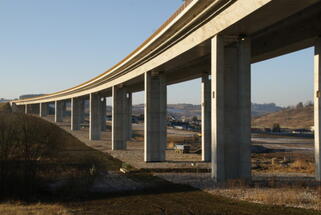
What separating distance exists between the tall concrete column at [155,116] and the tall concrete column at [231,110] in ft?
40.9

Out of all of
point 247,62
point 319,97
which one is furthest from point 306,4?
point 319,97

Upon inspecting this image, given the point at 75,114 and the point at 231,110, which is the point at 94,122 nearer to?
the point at 75,114

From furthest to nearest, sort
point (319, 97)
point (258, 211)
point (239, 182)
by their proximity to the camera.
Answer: point (319, 97), point (239, 182), point (258, 211)

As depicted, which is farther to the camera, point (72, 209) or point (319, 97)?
point (319, 97)

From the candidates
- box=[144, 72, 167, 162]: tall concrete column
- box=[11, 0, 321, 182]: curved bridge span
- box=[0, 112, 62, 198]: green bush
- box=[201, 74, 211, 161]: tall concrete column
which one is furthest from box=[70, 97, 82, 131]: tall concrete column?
box=[0, 112, 62, 198]: green bush

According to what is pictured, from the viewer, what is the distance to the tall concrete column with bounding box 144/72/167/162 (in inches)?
1447

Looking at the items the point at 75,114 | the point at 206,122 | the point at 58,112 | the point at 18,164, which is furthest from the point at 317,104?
the point at 58,112

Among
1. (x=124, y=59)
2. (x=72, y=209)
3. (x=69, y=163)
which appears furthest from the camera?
(x=124, y=59)

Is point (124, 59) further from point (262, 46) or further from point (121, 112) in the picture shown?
point (262, 46)

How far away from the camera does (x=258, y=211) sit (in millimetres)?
16016

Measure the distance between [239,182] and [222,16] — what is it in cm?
959

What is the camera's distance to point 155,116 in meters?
36.9

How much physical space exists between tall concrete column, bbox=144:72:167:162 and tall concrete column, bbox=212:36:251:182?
1246 centimetres

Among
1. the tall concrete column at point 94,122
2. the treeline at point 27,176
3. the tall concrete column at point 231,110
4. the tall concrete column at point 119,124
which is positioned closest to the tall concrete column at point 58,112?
the tall concrete column at point 94,122
